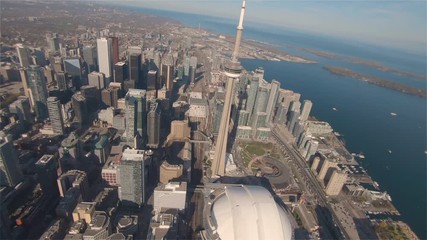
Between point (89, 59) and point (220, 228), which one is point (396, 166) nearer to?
point (220, 228)

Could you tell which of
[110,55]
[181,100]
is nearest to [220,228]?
[181,100]

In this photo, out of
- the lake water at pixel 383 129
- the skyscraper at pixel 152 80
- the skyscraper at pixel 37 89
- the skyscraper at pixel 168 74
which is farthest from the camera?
the skyscraper at pixel 168 74

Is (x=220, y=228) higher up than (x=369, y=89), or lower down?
higher up

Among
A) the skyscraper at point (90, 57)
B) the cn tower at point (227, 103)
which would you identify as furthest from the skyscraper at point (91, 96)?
the cn tower at point (227, 103)

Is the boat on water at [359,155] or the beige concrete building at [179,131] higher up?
the beige concrete building at [179,131]

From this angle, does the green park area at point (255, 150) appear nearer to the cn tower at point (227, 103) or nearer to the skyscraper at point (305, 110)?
the cn tower at point (227, 103)

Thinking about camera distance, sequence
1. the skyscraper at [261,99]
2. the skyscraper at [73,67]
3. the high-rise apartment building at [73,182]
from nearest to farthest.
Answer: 1. the high-rise apartment building at [73,182]
2. the skyscraper at [261,99]
3. the skyscraper at [73,67]
